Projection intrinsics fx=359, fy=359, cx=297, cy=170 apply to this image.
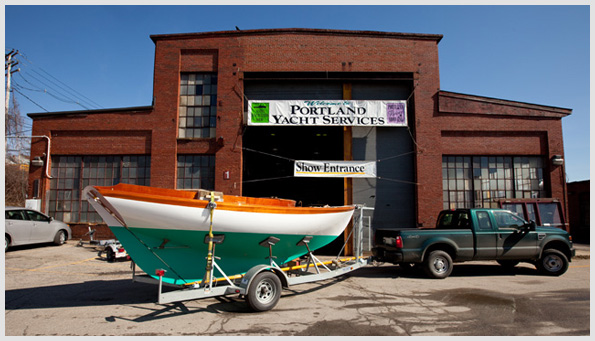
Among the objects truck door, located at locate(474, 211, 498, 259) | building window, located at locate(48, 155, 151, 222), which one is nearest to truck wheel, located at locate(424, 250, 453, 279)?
truck door, located at locate(474, 211, 498, 259)

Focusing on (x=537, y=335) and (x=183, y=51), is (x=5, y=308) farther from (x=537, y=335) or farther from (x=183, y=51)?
(x=183, y=51)

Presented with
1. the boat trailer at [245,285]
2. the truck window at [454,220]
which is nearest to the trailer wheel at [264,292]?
the boat trailer at [245,285]

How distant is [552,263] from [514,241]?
1.29 metres

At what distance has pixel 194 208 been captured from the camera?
225 inches

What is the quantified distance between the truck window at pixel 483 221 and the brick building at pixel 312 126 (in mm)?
4605

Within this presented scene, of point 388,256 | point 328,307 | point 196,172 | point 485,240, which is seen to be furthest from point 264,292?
point 196,172

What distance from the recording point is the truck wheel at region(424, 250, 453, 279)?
8945 mm

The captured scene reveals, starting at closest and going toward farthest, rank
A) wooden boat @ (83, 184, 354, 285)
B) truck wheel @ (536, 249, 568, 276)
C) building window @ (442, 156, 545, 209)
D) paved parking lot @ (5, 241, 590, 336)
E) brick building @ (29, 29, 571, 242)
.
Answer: paved parking lot @ (5, 241, 590, 336) < wooden boat @ (83, 184, 354, 285) < truck wheel @ (536, 249, 568, 276) < brick building @ (29, 29, 571, 242) < building window @ (442, 156, 545, 209)

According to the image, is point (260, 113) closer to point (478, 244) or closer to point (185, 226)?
point (478, 244)

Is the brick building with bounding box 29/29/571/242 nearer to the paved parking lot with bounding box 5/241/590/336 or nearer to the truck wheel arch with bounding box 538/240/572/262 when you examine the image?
the truck wheel arch with bounding box 538/240/572/262

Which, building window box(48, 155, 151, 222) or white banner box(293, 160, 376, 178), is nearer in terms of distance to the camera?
white banner box(293, 160, 376, 178)

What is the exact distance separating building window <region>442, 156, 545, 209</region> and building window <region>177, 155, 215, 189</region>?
948cm

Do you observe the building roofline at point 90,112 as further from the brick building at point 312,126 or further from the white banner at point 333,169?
the white banner at point 333,169

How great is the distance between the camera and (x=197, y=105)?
15.1m
